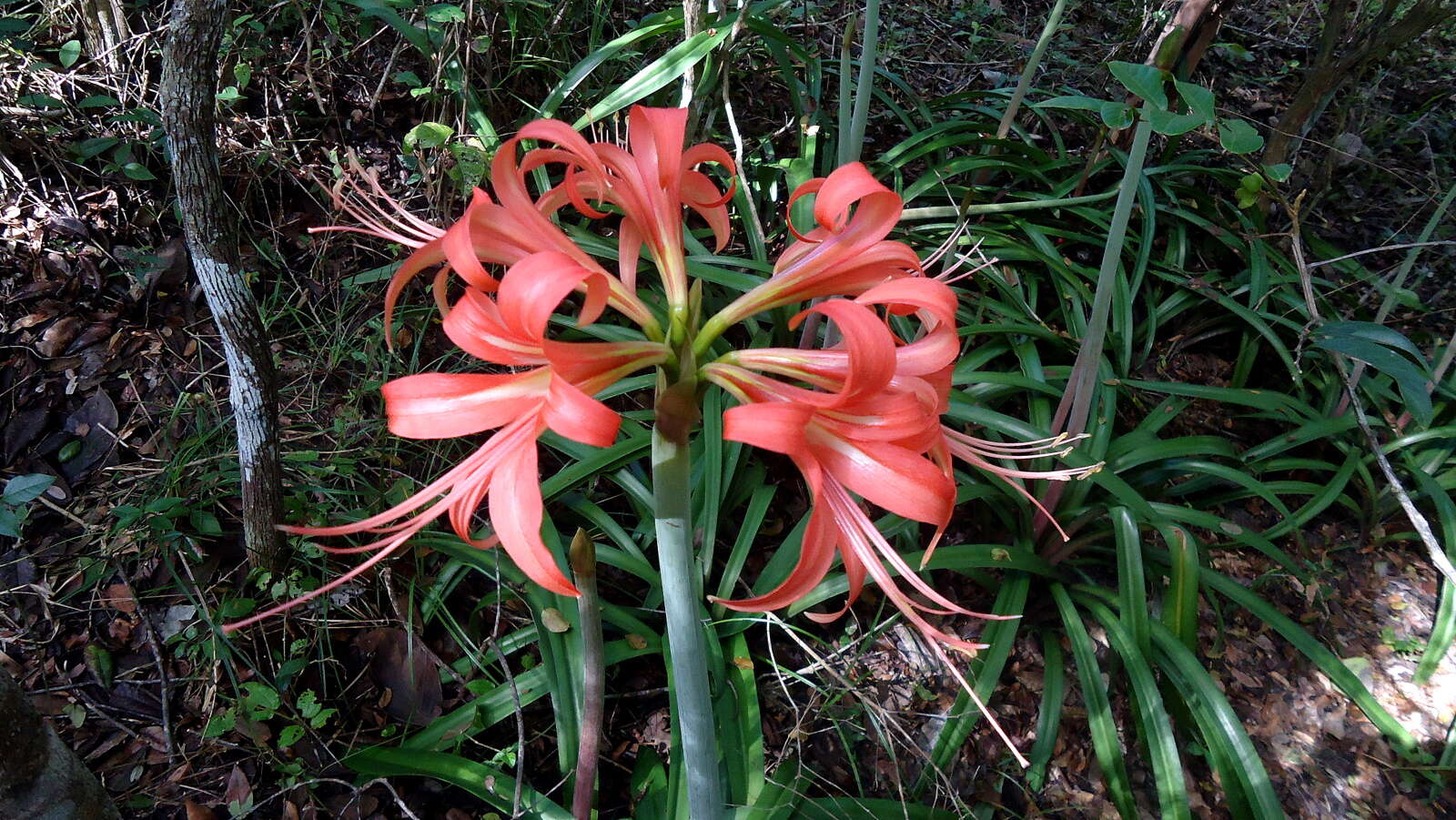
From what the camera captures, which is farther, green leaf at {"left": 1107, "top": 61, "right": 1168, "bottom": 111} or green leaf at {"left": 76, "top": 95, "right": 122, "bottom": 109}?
green leaf at {"left": 76, "top": 95, "right": 122, "bottom": 109}

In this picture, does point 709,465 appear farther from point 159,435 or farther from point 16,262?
point 16,262

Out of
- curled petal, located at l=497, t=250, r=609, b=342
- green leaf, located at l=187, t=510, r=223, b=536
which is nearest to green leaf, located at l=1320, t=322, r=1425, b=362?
curled petal, located at l=497, t=250, r=609, b=342

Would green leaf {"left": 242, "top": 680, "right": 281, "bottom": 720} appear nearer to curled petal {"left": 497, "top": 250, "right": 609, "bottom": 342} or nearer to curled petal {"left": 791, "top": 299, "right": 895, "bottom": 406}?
curled petal {"left": 497, "top": 250, "right": 609, "bottom": 342}

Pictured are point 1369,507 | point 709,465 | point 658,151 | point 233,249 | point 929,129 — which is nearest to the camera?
point 658,151

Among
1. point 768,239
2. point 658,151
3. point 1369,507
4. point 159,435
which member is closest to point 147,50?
point 159,435

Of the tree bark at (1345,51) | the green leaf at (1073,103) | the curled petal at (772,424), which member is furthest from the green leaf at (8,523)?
the tree bark at (1345,51)
